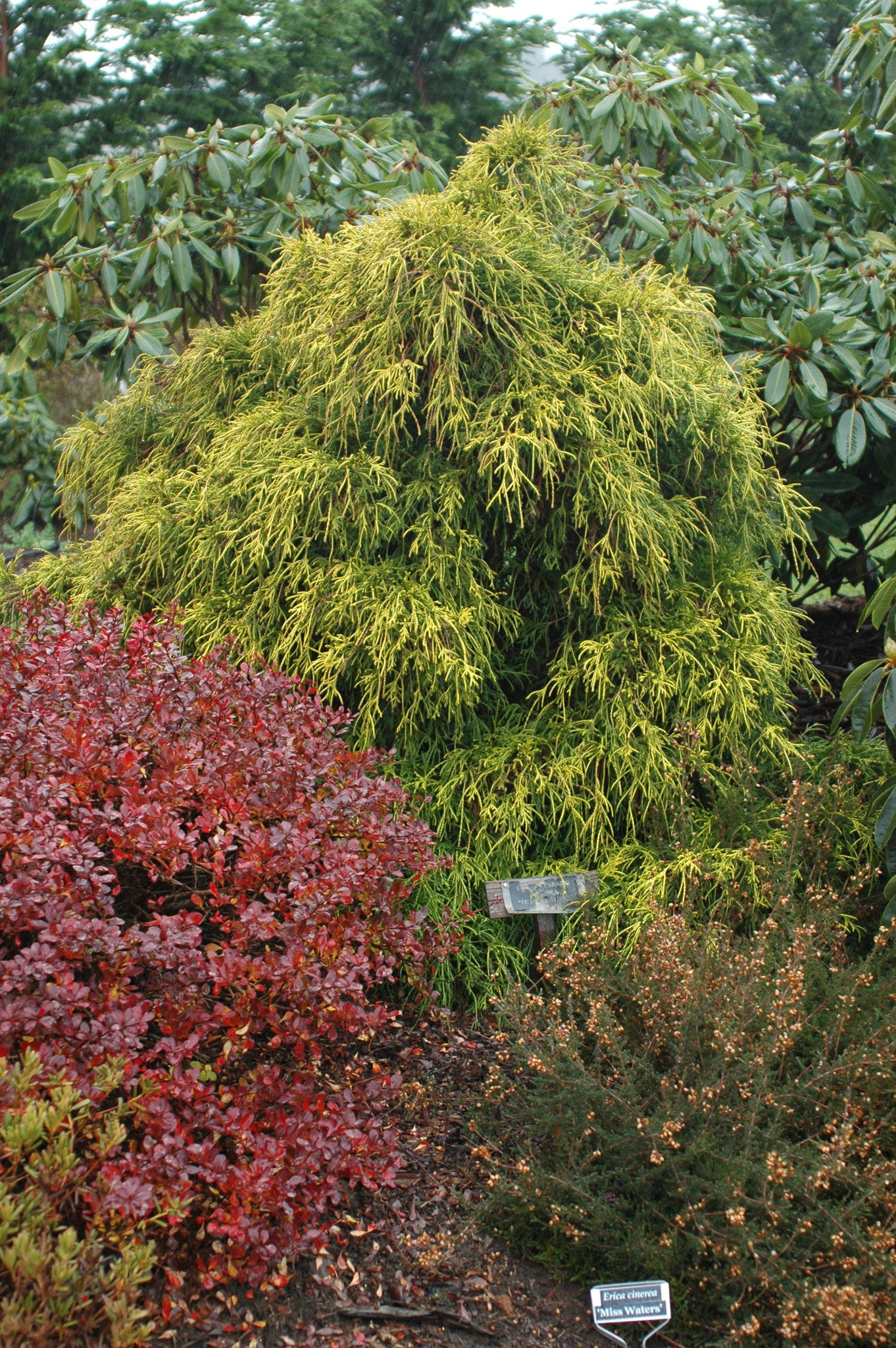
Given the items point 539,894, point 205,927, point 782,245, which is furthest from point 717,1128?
point 782,245

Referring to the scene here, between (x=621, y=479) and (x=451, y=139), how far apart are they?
13.7 m

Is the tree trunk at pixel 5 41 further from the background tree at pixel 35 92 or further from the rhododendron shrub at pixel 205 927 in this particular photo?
the rhododendron shrub at pixel 205 927

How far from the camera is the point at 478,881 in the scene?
10.2 ft

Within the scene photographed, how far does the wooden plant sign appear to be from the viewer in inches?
114

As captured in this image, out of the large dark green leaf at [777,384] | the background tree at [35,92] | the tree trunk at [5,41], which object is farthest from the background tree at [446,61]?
the large dark green leaf at [777,384]

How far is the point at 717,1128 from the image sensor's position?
7.07 feet

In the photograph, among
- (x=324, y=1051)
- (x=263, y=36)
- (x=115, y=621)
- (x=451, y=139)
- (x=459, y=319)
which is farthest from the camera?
(x=451, y=139)

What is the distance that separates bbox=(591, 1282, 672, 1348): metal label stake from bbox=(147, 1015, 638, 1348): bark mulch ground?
165 mm

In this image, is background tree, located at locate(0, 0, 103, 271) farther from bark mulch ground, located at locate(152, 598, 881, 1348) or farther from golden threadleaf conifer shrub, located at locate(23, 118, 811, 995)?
bark mulch ground, located at locate(152, 598, 881, 1348)

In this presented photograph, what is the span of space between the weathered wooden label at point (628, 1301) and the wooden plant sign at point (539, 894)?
3.53ft

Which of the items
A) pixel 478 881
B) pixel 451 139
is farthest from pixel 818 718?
pixel 451 139

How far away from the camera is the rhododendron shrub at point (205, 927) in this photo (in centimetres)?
190

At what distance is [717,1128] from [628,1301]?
0.38m

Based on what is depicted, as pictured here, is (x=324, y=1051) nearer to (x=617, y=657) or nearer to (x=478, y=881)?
(x=478, y=881)
